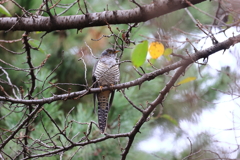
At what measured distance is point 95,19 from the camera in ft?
6.36

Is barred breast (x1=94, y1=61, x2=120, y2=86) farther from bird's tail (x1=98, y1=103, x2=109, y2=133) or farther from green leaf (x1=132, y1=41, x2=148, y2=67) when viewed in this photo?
green leaf (x1=132, y1=41, x2=148, y2=67)

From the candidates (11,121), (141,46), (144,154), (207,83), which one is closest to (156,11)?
(141,46)

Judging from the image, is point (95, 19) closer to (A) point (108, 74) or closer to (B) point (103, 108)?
(A) point (108, 74)

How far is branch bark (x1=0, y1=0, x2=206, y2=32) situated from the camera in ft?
5.75

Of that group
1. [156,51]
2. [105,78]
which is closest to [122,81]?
[105,78]

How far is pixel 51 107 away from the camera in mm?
2816

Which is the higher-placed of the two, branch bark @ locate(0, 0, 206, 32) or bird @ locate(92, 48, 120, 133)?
bird @ locate(92, 48, 120, 133)

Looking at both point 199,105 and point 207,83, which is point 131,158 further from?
point 207,83

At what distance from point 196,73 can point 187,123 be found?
596 mm

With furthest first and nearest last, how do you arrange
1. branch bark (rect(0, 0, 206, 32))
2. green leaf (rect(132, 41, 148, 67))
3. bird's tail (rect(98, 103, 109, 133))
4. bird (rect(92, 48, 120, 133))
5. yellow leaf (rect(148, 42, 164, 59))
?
bird (rect(92, 48, 120, 133)) < bird's tail (rect(98, 103, 109, 133)) < branch bark (rect(0, 0, 206, 32)) < yellow leaf (rect(148, 42, 164, 59)) < green leaf (rect(132, 41, 148, 67))

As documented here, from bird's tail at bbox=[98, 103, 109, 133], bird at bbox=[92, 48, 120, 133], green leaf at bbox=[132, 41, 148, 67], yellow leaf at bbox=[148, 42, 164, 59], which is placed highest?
bird at bbox=[92, 48, 120, 133]

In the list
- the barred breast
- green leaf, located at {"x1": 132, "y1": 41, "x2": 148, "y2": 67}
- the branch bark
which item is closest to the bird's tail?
the barred breast

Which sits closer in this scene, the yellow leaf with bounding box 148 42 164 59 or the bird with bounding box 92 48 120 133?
the yellow leaf with bounding box 148 42 164 59

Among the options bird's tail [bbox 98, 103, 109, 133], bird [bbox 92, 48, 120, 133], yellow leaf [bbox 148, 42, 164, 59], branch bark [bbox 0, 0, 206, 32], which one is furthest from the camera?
bird [bbox 92, 48, 120, 133]
